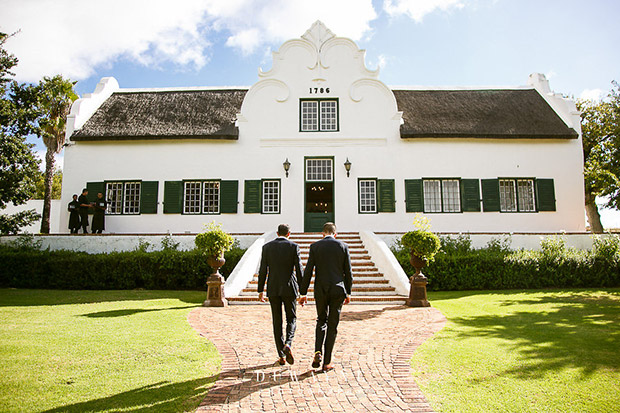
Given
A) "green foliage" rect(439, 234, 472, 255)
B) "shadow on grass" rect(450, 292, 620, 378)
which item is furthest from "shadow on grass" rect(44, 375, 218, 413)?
"green foliage" rect(439, 234, 472, 255)

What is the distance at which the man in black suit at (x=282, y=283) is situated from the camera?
5730 mm

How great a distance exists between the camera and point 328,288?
5574mm

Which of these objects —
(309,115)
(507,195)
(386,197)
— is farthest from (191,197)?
(507,195)

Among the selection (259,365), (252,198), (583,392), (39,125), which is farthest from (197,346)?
(39,125)

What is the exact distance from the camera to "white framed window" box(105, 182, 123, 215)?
1812 centimetres

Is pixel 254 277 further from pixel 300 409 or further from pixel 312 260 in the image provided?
pixel 300 409

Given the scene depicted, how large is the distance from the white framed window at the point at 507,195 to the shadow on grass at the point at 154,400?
16436 mm

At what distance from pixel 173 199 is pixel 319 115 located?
745 centimetres

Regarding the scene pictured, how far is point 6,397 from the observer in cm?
453

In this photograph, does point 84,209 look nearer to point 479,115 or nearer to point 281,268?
point 281,268

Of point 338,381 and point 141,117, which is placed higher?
point 141,117

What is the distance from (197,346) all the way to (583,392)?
5.34m

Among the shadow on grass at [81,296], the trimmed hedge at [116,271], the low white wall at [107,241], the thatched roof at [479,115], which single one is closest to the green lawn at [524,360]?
the shadow on grass at [81,296]

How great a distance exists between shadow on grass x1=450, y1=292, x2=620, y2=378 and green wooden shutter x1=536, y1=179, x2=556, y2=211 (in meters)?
7.77
